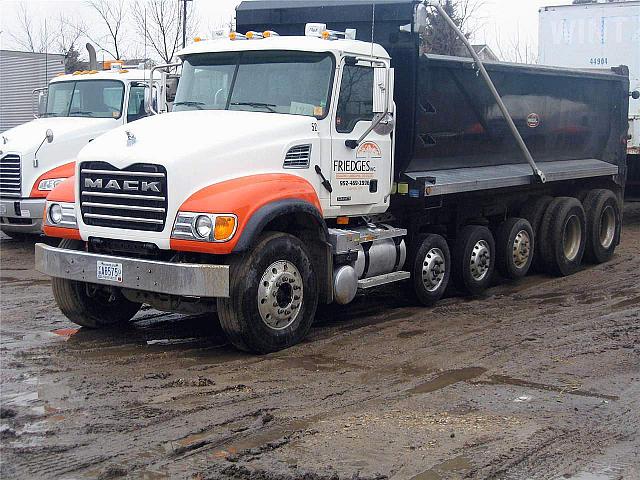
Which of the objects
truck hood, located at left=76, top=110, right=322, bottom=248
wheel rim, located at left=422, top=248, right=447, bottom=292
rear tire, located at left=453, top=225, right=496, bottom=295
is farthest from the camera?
rear tire, located at left=453, top=225, right=496, bottom=295

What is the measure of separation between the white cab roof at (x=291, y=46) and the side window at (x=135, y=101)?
17.6ft

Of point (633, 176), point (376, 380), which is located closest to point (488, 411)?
point (376, 380)

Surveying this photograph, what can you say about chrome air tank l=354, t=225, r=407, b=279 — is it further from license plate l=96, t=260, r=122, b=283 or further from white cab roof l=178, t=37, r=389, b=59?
license plate l=96, t=260, r=122, b=283

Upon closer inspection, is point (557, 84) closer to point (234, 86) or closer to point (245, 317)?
point (234, 86)

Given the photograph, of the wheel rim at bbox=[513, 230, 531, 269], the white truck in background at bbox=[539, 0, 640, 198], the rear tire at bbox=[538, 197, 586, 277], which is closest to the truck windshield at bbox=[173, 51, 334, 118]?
the wheel rim at bbox=[513, 230, 531, 269]

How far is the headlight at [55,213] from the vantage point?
8.29 metres

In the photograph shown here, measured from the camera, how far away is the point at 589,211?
1349cm

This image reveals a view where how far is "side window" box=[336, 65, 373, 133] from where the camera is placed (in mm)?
A: 8773

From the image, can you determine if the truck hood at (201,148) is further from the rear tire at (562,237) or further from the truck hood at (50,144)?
the truck hood at (50,144)

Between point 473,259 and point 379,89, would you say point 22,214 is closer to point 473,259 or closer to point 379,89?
point 473,259

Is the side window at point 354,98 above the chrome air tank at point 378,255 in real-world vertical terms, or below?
above

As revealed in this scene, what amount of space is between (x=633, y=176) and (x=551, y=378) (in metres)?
12.5

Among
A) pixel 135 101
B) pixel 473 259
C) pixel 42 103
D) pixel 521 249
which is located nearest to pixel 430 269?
pixel 473 259

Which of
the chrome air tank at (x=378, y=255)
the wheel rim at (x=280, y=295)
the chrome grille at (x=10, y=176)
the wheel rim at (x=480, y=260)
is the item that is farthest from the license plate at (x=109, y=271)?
the chrome grille at (x=10, y=176)
